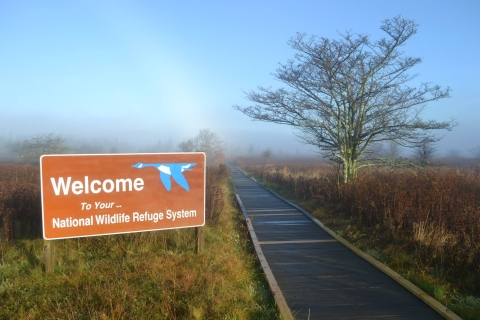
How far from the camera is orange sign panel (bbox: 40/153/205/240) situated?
549 centimetres

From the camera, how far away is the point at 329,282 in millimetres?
5625

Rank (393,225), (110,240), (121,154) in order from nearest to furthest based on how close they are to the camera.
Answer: (121,154), (110,240), (393,225)

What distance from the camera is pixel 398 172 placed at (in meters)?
15.2

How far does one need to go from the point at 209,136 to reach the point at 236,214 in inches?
2006

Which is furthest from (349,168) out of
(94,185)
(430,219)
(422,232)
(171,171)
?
(94,185)

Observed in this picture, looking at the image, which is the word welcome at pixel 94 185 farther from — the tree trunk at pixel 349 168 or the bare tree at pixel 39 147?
the bare tree at pixel 39 147

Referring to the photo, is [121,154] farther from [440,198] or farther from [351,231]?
[440,198]

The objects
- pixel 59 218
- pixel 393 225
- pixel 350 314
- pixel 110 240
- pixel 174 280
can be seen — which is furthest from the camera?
pixel 393 225

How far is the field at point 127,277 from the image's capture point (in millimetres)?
4379

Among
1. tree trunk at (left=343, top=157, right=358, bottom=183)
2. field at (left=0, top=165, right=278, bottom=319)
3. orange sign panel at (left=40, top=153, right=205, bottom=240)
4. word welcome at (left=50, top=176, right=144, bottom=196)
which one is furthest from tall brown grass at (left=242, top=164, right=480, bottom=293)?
word welcome at (left=50, top=176, right=144, bottom=196)

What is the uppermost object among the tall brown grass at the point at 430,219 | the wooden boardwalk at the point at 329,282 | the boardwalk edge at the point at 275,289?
the tall brown grass at the point at 430,219

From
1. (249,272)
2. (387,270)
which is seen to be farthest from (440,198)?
(249,272)

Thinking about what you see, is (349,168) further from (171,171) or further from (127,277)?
(127,277)

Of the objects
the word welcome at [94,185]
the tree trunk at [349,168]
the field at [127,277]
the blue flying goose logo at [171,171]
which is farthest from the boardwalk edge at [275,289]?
the tree trunk at [349,168]
